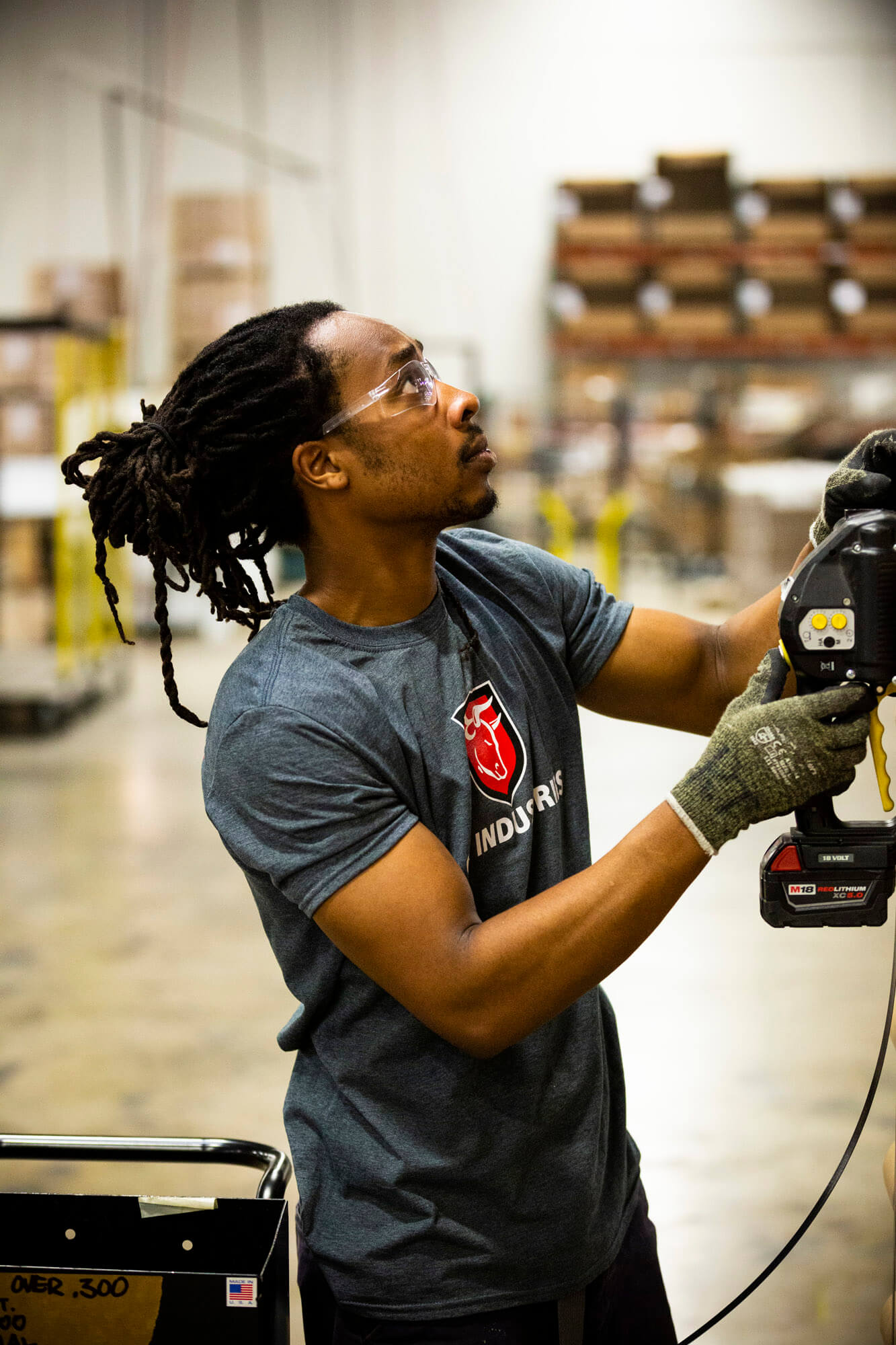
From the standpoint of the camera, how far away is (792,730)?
1.02 m

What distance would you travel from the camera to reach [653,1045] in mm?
3057

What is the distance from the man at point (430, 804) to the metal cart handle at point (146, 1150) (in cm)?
18

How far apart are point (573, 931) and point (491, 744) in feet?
0.82

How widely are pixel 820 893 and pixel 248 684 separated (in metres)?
0.54

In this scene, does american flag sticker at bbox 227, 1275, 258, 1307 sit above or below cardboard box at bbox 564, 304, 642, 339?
below

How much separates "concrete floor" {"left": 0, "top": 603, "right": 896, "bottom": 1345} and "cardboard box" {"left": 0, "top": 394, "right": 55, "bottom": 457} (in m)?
3.98

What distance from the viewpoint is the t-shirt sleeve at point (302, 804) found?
1.09 meters

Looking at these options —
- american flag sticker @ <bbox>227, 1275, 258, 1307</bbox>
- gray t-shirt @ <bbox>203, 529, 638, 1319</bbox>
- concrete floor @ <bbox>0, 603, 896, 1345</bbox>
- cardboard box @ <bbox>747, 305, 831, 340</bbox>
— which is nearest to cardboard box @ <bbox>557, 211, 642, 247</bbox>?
cardboard box @ <bbox>747, 305, 831, 340</bbox>

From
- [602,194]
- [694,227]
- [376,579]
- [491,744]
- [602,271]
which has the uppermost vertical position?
[602,194]

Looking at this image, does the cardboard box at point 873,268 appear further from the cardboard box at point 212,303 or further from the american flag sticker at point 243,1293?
the american flag sticker at point 243,1293

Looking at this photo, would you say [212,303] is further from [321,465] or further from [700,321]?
[321,465]

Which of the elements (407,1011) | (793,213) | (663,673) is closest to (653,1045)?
(663,673)

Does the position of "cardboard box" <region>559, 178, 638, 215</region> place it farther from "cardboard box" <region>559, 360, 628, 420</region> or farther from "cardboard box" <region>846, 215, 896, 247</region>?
"cardboard box" <region>846, 215, 896, 247</region>

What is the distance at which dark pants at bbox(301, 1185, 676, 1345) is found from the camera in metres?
1.20
